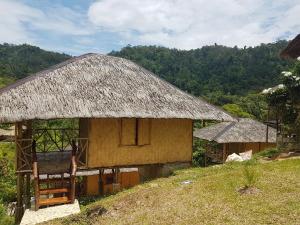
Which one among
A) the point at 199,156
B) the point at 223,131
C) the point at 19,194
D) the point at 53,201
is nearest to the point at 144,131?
the point at 53,201

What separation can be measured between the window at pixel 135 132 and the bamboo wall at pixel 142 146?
12cm

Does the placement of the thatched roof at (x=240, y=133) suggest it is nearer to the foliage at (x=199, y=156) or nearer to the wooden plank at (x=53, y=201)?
the foliage at (x=199, y=156)

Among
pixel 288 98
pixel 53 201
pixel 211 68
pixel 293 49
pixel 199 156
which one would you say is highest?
pixel 211 68

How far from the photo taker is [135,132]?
47.6 feet

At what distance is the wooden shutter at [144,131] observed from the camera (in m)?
14.6

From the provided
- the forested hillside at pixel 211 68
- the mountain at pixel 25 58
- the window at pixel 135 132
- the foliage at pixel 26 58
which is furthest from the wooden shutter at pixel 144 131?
the foliage at pixel 26 58

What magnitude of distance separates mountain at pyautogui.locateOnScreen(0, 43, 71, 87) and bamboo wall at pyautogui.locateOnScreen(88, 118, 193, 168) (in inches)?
1980

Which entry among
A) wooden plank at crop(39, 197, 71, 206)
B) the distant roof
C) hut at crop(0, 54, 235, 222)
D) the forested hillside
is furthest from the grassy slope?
the forested hillside

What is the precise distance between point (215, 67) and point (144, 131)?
57157 mm

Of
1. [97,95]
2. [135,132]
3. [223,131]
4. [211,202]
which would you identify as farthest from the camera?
[223,131]

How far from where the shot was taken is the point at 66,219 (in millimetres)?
10477

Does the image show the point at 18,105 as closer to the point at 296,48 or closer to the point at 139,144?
the point at 139,144

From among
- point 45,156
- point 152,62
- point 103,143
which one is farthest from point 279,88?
point 152,62

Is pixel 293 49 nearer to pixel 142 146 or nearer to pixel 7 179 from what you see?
pixel 142 146
